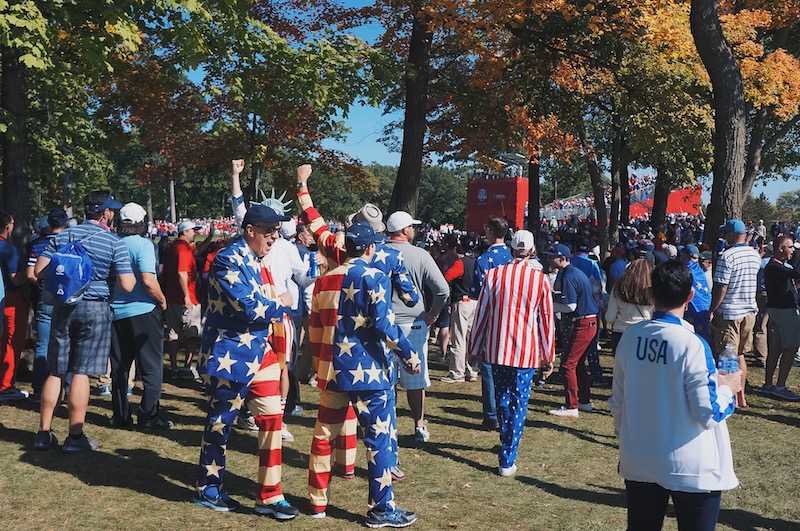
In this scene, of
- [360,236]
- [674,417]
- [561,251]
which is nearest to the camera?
[674,417]

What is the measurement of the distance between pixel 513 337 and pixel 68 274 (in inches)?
139

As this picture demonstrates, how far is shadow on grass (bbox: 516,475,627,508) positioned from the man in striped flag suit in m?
0.32

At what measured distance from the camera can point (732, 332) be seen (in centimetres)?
914

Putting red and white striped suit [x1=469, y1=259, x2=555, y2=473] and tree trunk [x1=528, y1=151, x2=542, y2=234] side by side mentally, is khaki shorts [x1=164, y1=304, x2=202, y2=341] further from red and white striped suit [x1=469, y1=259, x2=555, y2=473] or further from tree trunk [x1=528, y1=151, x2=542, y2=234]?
tree trunk [x1=528, y1=151, x2=542, y2=234]

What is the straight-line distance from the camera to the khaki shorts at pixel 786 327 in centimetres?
906

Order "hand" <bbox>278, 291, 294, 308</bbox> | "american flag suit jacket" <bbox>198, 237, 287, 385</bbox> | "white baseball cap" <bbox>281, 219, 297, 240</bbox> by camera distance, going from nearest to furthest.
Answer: "american flag suit jacket" <bbox>198, 237, 287, 385</bbox> → "hand" <bbox>278, 291, 294, 308</bbox> → "white baseball cap" <bbox>281, 219, 297, 240</bbox>

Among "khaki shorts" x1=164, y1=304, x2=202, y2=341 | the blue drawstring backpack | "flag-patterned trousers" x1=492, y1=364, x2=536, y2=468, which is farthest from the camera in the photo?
"khaki shorts" x1=164, y1=304, x2=202, y2=341

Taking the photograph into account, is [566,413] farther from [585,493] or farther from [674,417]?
[674,417]

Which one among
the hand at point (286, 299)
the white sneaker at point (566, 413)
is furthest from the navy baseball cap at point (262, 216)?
the white sneaker at point (566, 413)

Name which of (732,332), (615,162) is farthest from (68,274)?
(615,162)

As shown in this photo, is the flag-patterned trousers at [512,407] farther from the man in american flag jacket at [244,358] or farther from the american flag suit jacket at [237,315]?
the american flag suit jacket at [237,315]

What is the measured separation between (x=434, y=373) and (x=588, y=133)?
17851mm

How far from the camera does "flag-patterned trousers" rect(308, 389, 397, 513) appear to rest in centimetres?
509

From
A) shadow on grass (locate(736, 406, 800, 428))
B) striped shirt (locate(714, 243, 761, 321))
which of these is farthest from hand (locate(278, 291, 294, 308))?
shadow on grass (locate(736, 406, 800, 428))
